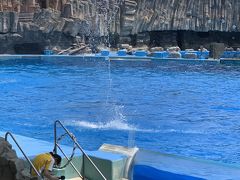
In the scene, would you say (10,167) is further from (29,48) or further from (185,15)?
(185,15)

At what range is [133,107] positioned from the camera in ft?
36.1

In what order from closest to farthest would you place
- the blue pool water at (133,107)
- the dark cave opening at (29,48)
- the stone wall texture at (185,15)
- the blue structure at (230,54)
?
the blue pool water at (133,107) → the blue structure at (230,54) → the dark cave opening at (29,48) → the stone wall texture at (185,15)

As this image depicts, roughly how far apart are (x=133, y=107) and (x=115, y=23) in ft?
66.6

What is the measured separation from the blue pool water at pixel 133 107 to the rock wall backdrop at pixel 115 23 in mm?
8068

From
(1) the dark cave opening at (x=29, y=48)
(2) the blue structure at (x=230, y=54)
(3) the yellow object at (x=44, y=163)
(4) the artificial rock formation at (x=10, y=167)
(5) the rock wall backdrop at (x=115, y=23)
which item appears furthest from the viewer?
(1) the dark cave opening at (x=29, y=48)

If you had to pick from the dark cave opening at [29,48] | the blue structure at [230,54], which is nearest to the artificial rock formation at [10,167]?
the blue structure at [230,54]

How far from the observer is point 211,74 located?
736 inches

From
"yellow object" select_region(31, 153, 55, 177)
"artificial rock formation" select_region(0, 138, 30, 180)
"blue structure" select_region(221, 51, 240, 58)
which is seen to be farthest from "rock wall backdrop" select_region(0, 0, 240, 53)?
"artificial rock formation" select_region(0, 138, 30, 180)

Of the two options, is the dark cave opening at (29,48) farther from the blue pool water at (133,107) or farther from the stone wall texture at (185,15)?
the blue pool water at (133,107)

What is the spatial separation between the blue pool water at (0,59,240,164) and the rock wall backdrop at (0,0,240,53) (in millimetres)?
8068

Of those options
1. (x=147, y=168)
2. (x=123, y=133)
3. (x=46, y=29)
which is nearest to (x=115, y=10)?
(x=46, y=29)

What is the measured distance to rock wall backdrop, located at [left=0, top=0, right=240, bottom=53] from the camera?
2748 centimetres

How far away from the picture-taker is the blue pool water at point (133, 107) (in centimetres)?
804

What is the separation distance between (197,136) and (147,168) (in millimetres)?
3678
